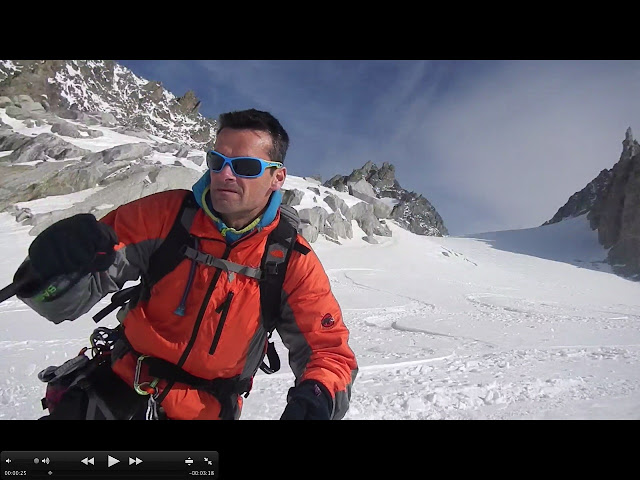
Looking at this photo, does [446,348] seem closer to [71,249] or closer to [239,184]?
[239,184]

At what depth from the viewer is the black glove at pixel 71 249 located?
163cm

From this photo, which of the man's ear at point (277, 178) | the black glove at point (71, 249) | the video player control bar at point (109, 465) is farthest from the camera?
the man's ear at point (277, 178)

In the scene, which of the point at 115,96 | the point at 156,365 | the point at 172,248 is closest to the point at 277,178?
the point at 172,248

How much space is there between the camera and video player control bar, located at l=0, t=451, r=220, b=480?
4.25ft

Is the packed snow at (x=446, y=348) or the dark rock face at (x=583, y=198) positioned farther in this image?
the dark rock face at (x=583, y=198)

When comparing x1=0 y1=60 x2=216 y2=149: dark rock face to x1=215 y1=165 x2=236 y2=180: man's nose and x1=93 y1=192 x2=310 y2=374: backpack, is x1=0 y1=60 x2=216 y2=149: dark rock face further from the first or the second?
x1=215 y1=165 x2=236 y2=180: man's nose

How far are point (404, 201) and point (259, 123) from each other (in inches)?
3087

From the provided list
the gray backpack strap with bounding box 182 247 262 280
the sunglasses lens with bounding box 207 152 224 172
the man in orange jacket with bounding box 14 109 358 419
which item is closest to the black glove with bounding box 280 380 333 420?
the man in orange jacket with bounding box 14 109 358 419

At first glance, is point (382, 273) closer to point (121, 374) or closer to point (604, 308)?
point (604, 308)

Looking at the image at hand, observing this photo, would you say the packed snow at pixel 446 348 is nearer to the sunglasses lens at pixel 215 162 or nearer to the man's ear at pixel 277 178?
the man's ear at pixel 277 178

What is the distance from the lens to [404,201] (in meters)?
78.2

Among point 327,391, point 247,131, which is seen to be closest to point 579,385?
point 327,391

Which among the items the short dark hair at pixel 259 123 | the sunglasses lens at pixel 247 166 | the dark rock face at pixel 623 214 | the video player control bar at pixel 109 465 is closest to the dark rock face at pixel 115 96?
the dark rock face at pixel 623 214

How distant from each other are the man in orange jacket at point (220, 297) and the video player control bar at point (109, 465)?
62 cm
